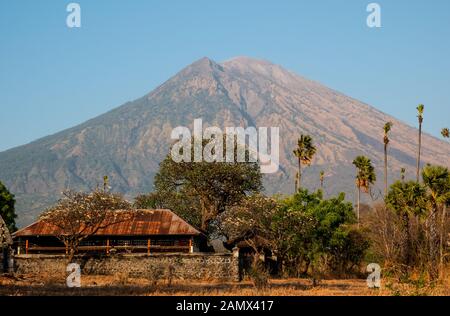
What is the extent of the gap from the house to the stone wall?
9.07 feet

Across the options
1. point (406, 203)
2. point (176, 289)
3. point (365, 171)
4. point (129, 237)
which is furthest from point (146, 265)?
point (365, 171)

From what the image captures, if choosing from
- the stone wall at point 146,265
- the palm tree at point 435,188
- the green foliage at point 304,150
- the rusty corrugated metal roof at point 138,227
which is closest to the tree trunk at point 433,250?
the palm tree at point 435,188

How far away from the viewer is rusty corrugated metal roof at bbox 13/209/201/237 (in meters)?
55.3

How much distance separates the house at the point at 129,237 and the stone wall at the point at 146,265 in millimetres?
2764

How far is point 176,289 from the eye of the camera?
117 feet

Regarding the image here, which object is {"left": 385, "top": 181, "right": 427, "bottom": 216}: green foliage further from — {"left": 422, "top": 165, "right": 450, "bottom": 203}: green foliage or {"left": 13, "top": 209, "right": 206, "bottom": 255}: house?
{"left": 13, "top": 209, "right": 206, "bottom": 255}: house

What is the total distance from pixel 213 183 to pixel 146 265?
23664 mm

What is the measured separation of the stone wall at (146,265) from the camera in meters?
49.8

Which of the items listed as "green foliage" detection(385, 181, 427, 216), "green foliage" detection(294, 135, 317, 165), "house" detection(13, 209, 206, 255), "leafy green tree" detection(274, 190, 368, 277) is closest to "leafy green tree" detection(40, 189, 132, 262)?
"house" detection(13, 209, 206, 255)

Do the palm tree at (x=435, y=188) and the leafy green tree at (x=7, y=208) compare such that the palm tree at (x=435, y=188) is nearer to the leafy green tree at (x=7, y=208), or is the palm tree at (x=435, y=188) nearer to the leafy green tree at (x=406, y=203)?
the leafy green tree at (x=406, y=203)

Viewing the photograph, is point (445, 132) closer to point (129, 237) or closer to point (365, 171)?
point (365, 171)
